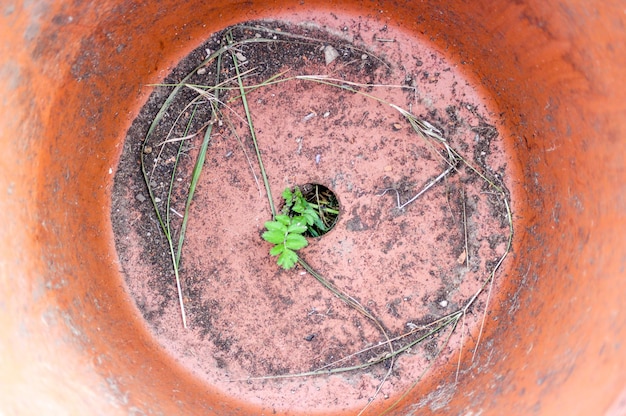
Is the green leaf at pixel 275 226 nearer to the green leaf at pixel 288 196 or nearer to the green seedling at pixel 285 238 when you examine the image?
the green seedling at pixel 285 238

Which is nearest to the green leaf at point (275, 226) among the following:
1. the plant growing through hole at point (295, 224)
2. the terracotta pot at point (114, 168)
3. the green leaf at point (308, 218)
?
the plant growing through hole at point (295, 224)

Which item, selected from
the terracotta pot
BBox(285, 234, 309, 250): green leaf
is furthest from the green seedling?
the terracotta pot

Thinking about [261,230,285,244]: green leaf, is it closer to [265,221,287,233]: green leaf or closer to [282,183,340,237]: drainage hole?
[265,221,287,233]: green leaf

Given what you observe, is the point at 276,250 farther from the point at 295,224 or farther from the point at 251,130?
the point at 251,130

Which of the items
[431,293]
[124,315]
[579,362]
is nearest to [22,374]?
[124,315]

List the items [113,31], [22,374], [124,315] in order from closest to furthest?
1. [22,374]
2. [113,31]
3. [124,315]

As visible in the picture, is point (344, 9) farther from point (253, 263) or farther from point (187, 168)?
point (253, 263)

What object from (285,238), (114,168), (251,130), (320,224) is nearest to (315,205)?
(320,224)
